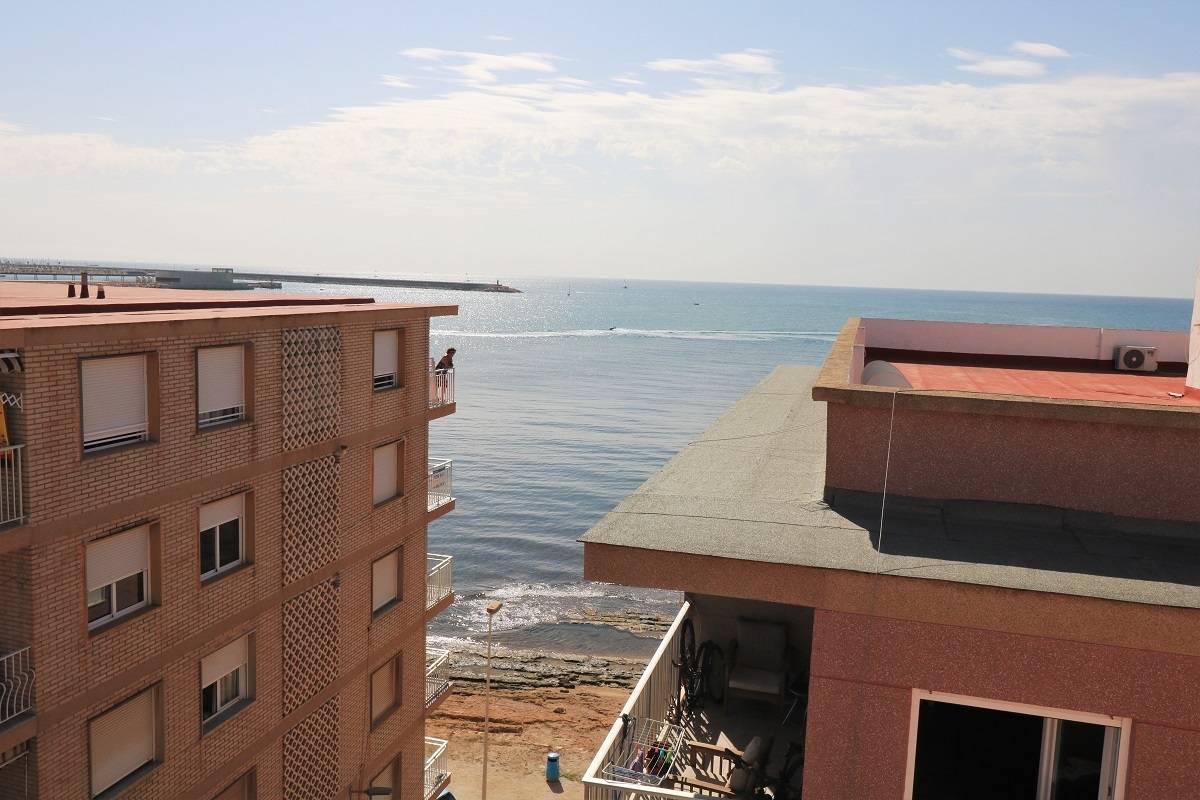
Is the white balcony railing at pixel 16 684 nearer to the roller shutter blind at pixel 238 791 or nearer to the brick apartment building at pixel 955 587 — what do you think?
the roller shutter blind at pixel 238 791

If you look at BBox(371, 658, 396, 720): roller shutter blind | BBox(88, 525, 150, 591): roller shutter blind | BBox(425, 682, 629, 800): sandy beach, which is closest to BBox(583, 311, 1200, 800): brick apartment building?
BBox(88, 525, 150, 591): roller shutter blind

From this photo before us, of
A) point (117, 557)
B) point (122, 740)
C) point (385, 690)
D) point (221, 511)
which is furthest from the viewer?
point (385, 690)

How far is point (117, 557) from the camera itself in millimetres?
15031

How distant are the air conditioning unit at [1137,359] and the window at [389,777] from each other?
59.4 feet

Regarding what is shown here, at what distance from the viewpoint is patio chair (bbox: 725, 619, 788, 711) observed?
11.5 meters

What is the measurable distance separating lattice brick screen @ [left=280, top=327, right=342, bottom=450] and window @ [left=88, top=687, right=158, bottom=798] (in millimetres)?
5230

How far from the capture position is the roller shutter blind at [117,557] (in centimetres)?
1461

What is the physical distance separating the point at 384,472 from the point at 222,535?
6.29 m

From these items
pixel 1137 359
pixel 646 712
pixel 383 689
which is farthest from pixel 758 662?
pixel 383 689

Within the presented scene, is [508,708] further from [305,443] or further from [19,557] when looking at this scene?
[19,557]

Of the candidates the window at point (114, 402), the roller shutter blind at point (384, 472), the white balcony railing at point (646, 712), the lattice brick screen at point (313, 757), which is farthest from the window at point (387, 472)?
the white balcony railing at point (646, 712)

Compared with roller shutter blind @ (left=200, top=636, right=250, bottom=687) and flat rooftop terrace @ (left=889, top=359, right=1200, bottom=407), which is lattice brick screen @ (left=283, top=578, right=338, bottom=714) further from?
flat rooftop terrace @ (left=889, top=359, right=1200, bottom=407)

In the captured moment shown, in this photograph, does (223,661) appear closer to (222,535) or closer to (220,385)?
(222,535)

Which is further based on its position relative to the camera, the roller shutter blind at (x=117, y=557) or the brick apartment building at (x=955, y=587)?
the roller shutter blind at (x=117, y=557)
